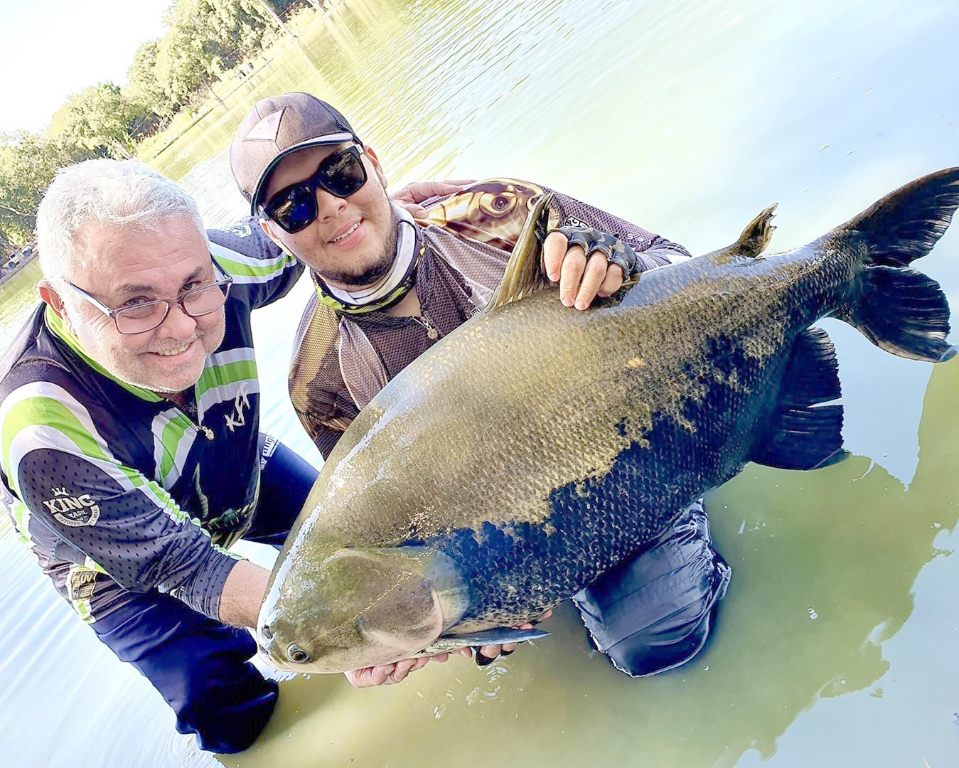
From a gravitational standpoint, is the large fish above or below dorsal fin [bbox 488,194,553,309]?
below

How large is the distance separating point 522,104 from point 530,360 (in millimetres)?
7248

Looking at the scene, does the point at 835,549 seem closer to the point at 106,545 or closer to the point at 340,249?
the point at 340,249

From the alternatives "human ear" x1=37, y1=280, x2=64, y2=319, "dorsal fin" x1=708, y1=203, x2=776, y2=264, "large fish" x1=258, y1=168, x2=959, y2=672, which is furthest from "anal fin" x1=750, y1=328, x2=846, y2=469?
"human ear" x1=37, y1=280, x2=64, y2=319

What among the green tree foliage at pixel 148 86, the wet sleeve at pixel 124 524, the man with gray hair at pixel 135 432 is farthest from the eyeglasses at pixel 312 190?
the green tree foliage at pixel 148 86

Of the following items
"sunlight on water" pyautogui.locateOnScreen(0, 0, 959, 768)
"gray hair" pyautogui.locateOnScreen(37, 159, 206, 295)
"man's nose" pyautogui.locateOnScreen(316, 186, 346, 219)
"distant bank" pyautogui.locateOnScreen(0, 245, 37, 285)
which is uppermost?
"distant bank" pyautogui.locateOnScreen(0, 245, 37, 285)

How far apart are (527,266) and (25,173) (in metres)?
60.9

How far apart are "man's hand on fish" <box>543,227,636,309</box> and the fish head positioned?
852 mm

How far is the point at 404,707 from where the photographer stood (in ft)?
8.99

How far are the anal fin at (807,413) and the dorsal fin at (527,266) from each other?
847 mm

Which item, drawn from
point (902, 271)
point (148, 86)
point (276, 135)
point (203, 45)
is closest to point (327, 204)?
point (276, 135)

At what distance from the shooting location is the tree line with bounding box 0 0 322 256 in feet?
165

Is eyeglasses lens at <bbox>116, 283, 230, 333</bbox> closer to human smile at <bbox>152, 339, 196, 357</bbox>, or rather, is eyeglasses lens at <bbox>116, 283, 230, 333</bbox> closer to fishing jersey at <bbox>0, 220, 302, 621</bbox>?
human smile at <bbox>152, 339, 196, 357</bbox>

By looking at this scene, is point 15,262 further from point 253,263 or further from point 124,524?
point 124,524

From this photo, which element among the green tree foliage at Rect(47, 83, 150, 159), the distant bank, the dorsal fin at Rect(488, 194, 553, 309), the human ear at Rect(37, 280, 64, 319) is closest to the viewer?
the dorsal fin at Rect(488, 194, 553, 309)
